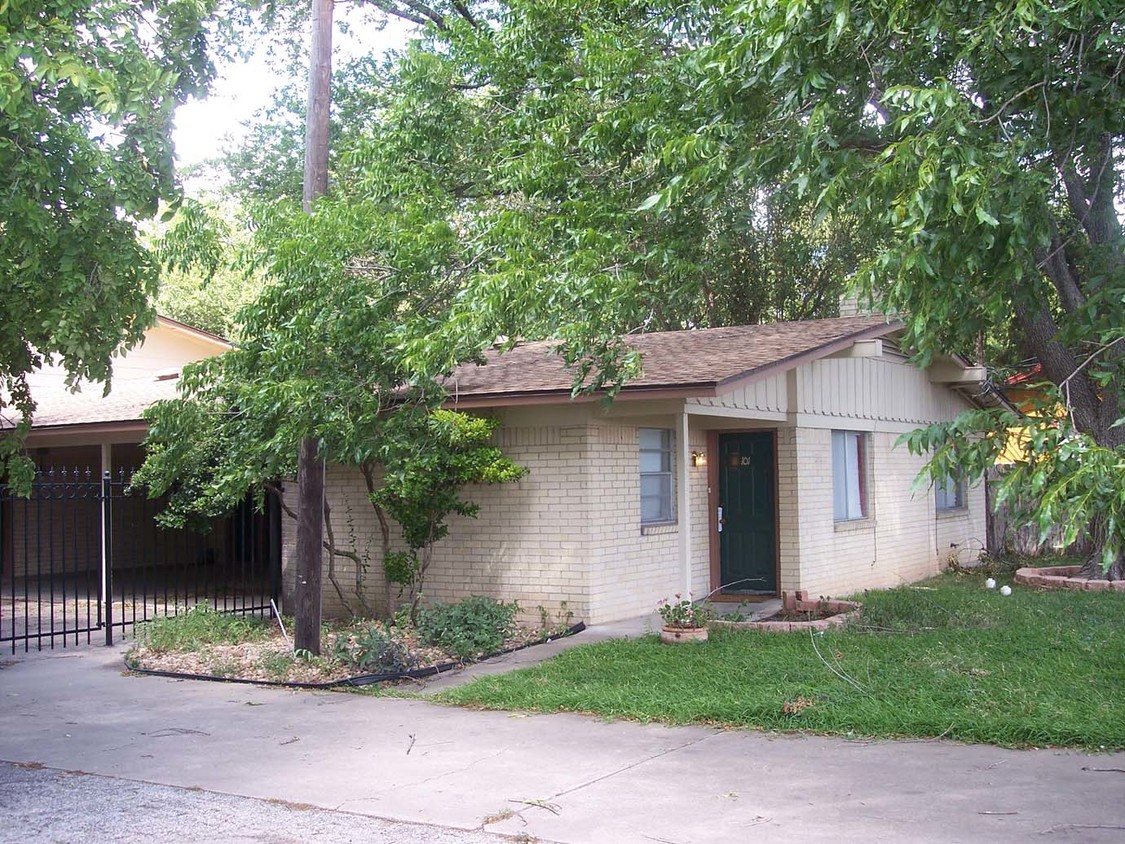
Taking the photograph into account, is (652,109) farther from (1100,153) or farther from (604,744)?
(604,744)

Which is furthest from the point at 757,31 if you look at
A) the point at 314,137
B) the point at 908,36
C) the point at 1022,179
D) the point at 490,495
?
the point at 490,495

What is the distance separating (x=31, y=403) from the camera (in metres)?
8.93

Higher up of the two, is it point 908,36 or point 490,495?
point 908,36

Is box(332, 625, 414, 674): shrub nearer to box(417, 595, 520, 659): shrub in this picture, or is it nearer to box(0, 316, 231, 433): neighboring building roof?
box(417, 595, 520, 659): shrub

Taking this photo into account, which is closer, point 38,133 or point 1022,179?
point 1022,179

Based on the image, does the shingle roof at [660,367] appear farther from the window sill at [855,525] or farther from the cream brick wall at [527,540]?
the window sill at [855,525]

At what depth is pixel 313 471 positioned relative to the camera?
1058cm

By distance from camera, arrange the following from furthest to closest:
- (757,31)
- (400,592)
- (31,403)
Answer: (400,592)
(31,403)
(757,31)

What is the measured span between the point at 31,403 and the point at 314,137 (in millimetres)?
3538

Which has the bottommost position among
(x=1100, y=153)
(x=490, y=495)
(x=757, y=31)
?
(x=490, y=495)

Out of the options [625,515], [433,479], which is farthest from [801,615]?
[433,479]

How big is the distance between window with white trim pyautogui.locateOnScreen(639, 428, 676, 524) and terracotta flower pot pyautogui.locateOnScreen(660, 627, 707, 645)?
232cm

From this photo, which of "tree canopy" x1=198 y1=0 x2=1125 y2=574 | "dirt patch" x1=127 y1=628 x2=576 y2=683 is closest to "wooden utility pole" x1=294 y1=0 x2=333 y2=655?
"dirt patch" x1=127 y1=628 x2=576 y2=683

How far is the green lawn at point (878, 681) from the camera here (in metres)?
7.75
